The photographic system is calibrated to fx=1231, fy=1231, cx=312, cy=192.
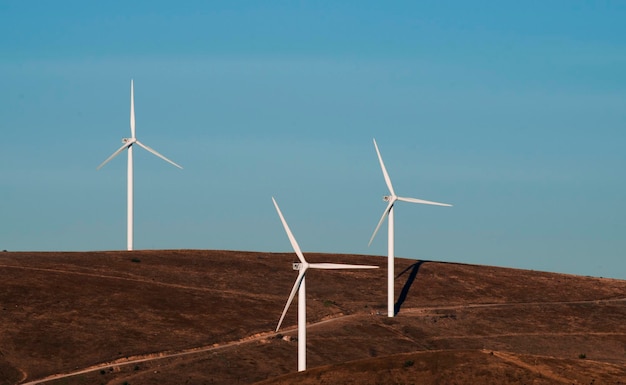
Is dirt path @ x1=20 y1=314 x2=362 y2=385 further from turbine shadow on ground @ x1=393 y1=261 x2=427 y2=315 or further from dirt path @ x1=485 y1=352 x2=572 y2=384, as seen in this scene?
dirt path @ x1=485 y1=352 x2=572 y2=384

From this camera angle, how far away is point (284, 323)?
140625 millimetres

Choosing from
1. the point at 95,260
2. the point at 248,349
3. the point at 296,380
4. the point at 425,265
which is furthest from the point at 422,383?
the point at 425,265

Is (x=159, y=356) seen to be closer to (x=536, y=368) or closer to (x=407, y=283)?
(x=536, y=368)

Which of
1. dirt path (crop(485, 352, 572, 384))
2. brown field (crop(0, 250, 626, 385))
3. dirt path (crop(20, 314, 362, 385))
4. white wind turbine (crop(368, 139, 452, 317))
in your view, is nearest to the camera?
dirt path (crop(485, 352, 572, 384))

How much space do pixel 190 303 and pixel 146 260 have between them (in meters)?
23.5

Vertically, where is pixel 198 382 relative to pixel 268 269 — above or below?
below

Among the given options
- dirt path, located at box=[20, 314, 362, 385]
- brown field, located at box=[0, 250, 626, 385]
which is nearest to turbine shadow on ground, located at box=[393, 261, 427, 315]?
brown field, located at box=[0, 250, 626, 385]

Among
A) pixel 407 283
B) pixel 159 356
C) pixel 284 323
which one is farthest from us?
pixel 407 283

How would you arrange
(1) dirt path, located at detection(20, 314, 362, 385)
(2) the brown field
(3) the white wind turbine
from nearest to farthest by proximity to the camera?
(2) the brown field → (1) dirt path, located at detection(20, 314, 362, 385) → (3) the white wind turbine

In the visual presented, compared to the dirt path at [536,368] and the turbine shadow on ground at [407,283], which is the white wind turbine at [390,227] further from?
the dirt path at [536,368]

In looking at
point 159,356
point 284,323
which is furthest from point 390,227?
point 159,356

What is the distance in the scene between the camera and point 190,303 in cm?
14288

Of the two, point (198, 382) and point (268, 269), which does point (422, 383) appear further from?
point (268, 269)

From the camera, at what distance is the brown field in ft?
335
